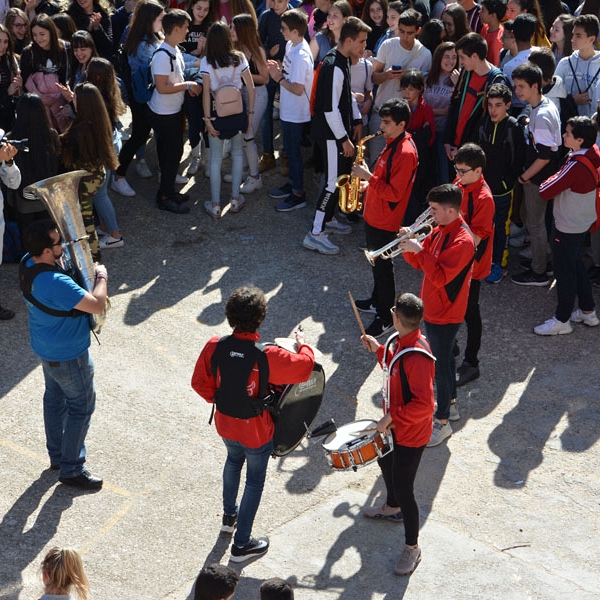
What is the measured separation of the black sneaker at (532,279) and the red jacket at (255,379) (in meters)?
3.86

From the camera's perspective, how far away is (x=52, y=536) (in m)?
5.59

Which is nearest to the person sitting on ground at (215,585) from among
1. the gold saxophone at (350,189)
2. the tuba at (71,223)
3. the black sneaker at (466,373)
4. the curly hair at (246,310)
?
the curly hair at (246,310)

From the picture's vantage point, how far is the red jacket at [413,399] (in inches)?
199

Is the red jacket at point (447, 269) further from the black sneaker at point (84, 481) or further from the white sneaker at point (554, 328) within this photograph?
the black sneaker at point (84, 481)

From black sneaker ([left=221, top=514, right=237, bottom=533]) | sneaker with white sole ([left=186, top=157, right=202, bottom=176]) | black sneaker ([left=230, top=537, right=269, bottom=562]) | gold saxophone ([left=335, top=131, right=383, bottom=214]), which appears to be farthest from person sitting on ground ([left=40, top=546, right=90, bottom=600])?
sneaker with white sole ([left=186, top=157, right=202, bottom=176])

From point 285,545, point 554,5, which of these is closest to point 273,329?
point 285,545

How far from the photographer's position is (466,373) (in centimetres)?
716

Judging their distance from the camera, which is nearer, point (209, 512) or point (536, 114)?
point (209, 512)

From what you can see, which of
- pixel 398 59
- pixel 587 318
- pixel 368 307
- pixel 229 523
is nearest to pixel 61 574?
pixel 229 523

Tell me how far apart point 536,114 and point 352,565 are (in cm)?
427

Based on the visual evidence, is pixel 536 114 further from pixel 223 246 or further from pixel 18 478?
pixel 18 478

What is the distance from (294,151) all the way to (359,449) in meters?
5.02

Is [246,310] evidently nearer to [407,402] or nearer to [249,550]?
[407,402]

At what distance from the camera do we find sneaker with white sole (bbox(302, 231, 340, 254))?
895 cm
